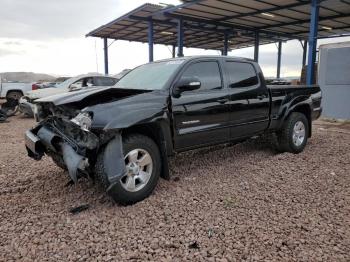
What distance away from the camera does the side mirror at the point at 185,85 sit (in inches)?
176

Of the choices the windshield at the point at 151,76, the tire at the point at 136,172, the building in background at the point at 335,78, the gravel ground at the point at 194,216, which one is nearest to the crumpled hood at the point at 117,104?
the tire at the point at 136,172

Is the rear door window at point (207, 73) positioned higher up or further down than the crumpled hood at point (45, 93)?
higher up

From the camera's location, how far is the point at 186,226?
352 cm

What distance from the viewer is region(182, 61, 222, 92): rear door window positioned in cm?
494

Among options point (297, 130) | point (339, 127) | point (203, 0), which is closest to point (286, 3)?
point (203, 0)

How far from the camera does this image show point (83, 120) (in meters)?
3.76

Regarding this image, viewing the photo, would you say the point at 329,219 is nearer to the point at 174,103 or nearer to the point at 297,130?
the point at 174,103

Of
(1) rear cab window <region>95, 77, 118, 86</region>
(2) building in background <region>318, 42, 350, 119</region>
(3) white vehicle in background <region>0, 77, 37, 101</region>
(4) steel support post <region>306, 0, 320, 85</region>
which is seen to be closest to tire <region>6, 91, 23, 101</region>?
(3) white vehicle in background <region>0, 77, 37, 101</region>

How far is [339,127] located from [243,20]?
10.7 meters

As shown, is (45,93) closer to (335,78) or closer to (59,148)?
(59,148)

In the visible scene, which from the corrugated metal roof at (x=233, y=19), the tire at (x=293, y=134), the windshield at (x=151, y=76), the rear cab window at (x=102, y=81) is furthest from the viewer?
the corrugated metal roof at (x=233, y=19)

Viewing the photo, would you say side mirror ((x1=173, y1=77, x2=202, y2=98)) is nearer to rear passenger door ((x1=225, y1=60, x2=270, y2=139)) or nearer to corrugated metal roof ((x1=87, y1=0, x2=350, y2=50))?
rear passenger door ((x1=225, y1=60, x2=270, y2=139))

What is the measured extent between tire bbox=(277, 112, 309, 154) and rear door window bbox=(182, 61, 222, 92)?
1995mm

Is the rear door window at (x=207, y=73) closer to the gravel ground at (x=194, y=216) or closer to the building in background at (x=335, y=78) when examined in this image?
the gravel ground at (x=194, y=216)
